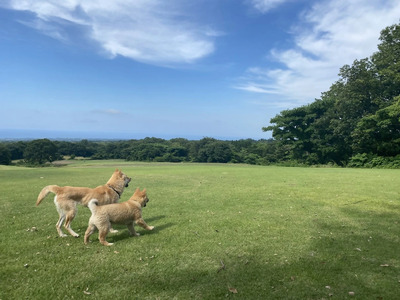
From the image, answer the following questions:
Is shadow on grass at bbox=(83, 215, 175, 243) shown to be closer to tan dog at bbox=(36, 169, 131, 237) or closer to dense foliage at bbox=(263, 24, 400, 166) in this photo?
tan dog at bbox=(36, 169, 131, 237)

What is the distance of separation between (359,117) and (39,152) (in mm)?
68223

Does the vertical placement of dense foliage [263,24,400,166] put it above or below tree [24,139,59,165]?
above

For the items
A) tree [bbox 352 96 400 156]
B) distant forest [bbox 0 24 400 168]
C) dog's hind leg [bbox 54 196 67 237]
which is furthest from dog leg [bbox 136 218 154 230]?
tree [bbox 352 96 400 156]

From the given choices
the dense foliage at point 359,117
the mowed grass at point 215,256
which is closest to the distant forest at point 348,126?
the dense foliage at point 359,117

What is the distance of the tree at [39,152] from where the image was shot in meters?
59.4

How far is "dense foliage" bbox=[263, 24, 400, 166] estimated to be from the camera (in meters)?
32.4

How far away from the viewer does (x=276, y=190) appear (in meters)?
11.8

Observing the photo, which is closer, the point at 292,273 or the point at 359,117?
the point at 292,273

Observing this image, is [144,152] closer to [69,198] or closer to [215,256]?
[69,198]

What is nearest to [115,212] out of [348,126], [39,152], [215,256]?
[215,256]

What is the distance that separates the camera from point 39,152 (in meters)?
60.1

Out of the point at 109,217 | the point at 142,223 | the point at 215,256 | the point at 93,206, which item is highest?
the point at 93,206

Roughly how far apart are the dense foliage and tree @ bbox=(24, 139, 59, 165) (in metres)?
56.0

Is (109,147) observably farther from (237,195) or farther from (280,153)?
(237,195)
